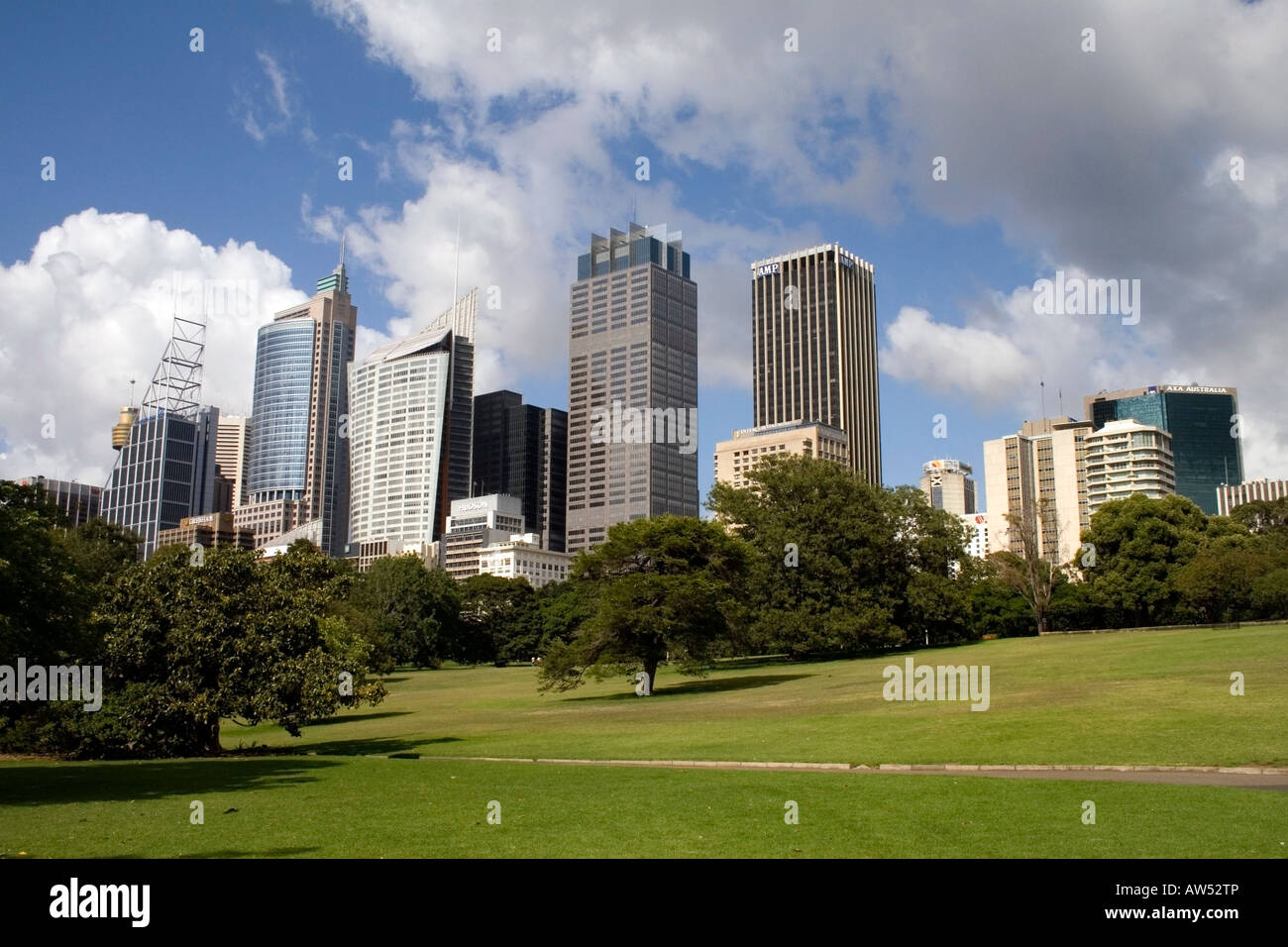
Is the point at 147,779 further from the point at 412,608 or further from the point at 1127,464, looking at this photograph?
the point at 1127,464

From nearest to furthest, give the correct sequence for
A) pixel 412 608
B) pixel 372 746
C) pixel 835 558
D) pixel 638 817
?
1. pixel 638 817
2. pixel 372 746
3. pixel 835 558
4. pixel 412 608

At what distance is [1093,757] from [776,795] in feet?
30.5

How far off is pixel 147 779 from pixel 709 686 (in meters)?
37.9

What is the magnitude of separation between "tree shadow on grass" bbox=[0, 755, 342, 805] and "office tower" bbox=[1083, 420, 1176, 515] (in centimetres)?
18407

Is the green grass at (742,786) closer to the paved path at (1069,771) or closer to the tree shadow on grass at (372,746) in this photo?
the tree shadow on grass at (372,746)

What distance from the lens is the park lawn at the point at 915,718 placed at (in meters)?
25.2

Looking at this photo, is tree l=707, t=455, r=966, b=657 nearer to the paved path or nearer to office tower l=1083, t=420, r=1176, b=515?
the paved path

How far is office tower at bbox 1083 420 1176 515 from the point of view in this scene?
186125mm

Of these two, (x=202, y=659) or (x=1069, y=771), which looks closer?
(x=1069, y=771)

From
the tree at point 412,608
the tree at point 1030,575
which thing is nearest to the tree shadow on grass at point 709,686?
the tree at point 1030,575

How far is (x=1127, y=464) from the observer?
621 feet

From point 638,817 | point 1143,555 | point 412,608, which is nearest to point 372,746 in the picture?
point 638,817
